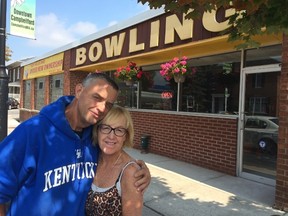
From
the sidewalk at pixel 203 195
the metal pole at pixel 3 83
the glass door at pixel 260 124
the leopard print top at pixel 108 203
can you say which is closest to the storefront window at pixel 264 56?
the glass door at pixel 260 124

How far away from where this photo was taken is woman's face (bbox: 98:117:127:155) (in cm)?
197

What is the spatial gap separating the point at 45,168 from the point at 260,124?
17.3 ft

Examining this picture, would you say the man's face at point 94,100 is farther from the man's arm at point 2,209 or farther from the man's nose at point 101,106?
the man's arm at point 2,209

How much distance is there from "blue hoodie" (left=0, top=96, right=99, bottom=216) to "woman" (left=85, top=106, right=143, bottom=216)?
8cm

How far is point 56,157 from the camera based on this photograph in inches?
68.6

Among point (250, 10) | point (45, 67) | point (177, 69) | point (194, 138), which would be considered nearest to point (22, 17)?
point (177, 69)

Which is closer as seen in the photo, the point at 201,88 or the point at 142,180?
the point at 142,180

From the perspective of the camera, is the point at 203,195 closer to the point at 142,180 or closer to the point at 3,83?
the point at 3,83

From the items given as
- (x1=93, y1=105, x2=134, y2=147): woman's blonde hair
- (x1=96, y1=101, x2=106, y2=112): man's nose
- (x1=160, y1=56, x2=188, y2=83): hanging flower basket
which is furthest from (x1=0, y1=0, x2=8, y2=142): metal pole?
(x1=160, y1=56, x2=188, y2=83): hanging flower basket

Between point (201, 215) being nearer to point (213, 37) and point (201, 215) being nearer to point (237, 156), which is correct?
point (237, 156)

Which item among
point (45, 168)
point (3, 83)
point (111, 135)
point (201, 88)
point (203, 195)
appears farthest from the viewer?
point (201, 88)

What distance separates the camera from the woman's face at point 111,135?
1974 millimetres

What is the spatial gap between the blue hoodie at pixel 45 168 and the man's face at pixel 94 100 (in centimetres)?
12

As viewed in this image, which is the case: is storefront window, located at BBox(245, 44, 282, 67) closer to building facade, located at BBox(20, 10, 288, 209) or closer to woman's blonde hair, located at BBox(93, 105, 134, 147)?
building facade, located at BBox(20, 10, 288, 209)
